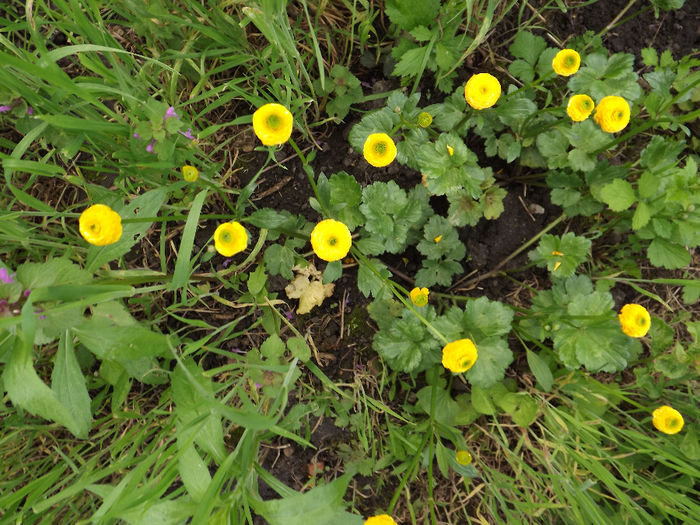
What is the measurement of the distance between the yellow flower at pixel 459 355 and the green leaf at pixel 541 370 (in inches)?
18.6

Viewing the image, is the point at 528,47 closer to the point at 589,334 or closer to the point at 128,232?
the point at 589,334

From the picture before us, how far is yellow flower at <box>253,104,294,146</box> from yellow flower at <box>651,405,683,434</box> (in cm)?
172

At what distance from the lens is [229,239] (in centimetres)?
141

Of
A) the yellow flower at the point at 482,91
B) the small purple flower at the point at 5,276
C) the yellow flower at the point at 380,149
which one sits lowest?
the small purple flower at the point at 5,276

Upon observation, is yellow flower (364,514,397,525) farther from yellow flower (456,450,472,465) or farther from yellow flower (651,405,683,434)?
yellow flower (651,405,683,434)

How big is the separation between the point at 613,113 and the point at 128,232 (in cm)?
171

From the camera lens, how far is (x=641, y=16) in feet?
6.82

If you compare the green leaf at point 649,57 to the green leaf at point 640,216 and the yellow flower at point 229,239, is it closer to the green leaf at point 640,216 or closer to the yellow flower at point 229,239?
the green leaf at point 640,216

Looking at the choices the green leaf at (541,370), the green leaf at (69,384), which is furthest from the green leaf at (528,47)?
the green leaf at (69,384)

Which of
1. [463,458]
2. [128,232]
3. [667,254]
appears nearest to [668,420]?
[667,254]

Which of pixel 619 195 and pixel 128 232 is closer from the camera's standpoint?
pixel 128 232

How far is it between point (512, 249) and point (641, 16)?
4.26 feet

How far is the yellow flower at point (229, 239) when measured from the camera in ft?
4.63

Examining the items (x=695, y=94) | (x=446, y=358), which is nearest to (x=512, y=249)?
(x=446, y=358)
